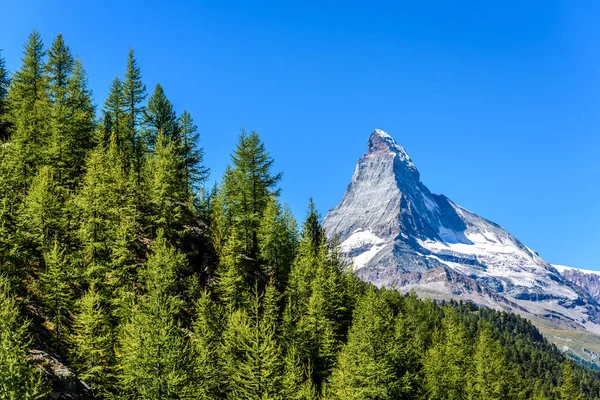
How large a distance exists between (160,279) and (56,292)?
9.86 m

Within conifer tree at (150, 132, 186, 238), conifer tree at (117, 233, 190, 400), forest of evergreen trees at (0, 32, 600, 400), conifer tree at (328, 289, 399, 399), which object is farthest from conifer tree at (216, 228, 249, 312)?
conifer tree at (328, 289, 399, 399)

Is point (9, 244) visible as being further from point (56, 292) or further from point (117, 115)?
point (117, 115)

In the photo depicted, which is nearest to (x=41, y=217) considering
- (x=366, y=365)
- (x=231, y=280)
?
(x=231, y=280)

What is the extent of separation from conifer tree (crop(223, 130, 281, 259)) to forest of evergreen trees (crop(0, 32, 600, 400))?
0.21 metres

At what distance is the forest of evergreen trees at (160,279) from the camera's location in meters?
36.5

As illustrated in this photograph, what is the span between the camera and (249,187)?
66188mm

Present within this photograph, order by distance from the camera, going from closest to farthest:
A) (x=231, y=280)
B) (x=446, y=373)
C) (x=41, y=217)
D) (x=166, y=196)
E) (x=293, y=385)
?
(x=293, y=385)
(x=41, y=217)
(x=231, y=280)
(x=166, y=196)
(x=446, y=373)

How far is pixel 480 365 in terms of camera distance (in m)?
70.5

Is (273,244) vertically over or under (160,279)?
over

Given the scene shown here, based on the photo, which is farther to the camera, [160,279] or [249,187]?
[249,187]

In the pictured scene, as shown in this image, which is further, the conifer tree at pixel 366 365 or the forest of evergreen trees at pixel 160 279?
the conifer tree at pixel 366 365

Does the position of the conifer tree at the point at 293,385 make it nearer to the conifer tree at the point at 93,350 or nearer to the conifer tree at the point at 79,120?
the conifer tree at the point at 93,350

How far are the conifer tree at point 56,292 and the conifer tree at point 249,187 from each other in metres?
28.0

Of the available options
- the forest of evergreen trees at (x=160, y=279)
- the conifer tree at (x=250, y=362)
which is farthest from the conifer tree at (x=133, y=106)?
the conifer tree at (x=250, y=362)
